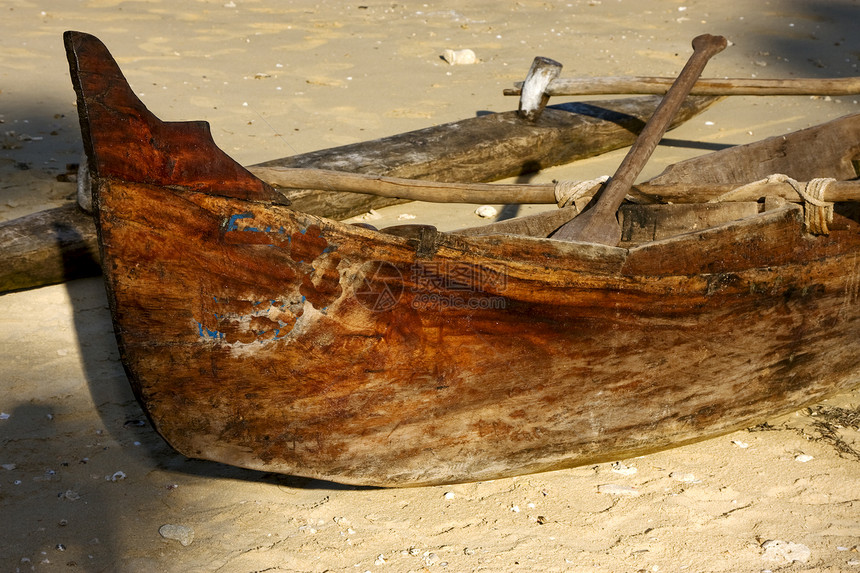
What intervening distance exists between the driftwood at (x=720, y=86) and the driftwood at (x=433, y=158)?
262 millimetres

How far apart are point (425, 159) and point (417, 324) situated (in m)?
2.14

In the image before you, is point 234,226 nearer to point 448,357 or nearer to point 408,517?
point 448,357

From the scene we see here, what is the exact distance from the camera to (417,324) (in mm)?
2104

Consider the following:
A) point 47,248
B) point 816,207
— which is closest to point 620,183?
point 816,207

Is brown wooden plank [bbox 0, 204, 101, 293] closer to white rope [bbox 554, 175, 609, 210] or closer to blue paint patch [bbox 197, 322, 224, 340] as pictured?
blue paint patch [bbox 197, 322, 224, 340]

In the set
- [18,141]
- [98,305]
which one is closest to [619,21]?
[18,141]

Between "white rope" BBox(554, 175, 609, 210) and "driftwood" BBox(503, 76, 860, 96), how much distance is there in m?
1.57

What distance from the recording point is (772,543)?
2078 mm

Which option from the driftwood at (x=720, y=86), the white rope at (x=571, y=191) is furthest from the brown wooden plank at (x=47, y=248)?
the driftwood at (x=720, y=86)

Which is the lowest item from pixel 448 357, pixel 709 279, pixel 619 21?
pixel 448 357

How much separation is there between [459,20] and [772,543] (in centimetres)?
693

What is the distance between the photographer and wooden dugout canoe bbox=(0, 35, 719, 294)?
11.1ft

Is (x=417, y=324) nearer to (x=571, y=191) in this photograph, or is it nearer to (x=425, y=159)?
(x=571, y=191)

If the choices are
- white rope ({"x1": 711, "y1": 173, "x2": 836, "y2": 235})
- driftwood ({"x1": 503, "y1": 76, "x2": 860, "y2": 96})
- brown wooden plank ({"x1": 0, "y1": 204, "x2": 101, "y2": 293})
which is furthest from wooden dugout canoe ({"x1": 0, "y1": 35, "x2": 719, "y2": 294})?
white rope ({"x1": 711, "y1": 173, "x2": 836, "y2": 235})
